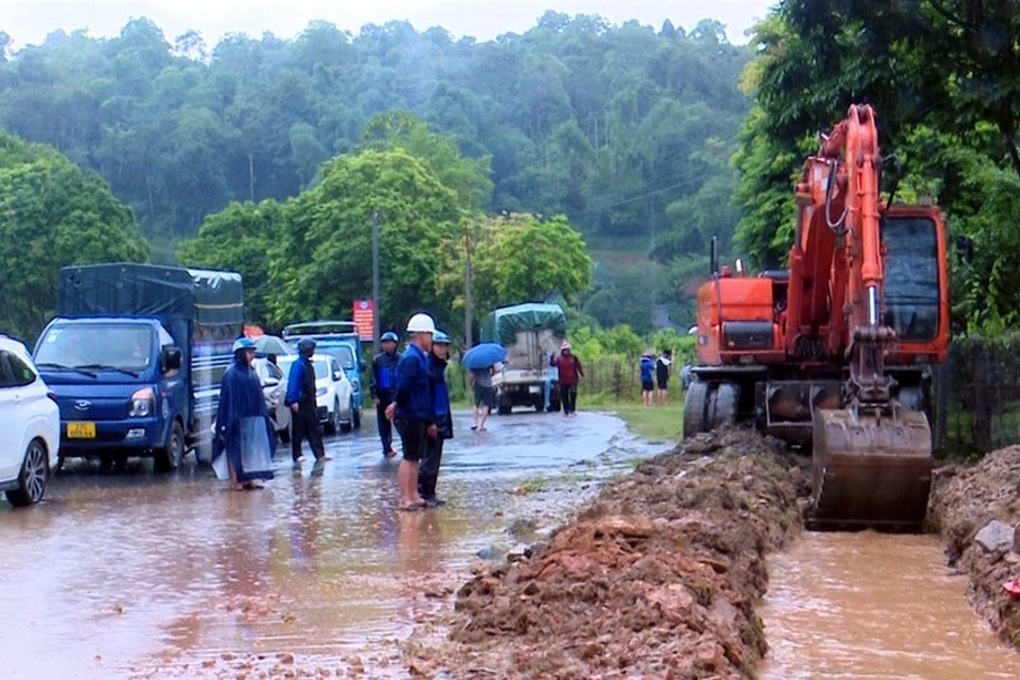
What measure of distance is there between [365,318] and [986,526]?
151ft

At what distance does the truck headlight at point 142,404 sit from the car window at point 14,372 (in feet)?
11.3

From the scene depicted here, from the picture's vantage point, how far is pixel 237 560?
39.1 ft

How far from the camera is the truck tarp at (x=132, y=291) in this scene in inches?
882

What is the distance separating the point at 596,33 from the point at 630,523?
139421 mm

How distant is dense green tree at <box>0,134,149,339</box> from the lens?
55844 mm

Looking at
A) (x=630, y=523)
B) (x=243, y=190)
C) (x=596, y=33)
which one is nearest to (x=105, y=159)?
(x=243, y=190)

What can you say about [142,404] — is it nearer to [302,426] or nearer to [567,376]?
[302,426]

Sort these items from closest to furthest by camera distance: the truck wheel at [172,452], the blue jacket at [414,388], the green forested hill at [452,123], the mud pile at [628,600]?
1. the mud pile at [628,600]
2. the blue jacket at [414,388]
3. the truck wheel at [172,452]
4. the green forested hill at [452,123]

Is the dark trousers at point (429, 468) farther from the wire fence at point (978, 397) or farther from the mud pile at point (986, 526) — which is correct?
the wire fence at point (978, 397)

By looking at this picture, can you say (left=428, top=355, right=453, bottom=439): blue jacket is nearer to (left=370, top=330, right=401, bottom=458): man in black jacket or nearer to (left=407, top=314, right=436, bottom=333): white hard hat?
(left=407, top=314, right=436, bottom=333): white hard hat

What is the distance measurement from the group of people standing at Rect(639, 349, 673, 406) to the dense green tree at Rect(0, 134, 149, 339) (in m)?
20.4

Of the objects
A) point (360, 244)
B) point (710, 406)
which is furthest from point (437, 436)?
point (360, 244)

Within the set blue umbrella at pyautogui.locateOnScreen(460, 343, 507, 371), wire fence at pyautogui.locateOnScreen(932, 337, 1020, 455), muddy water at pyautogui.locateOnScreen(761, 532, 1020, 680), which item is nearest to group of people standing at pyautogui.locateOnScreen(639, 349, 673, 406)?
blue umbrella at pyautogui.locateOnScreen(460, 343, 507, 371)

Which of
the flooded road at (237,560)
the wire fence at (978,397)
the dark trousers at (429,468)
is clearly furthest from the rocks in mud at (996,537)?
the wire fence at (978,397)
